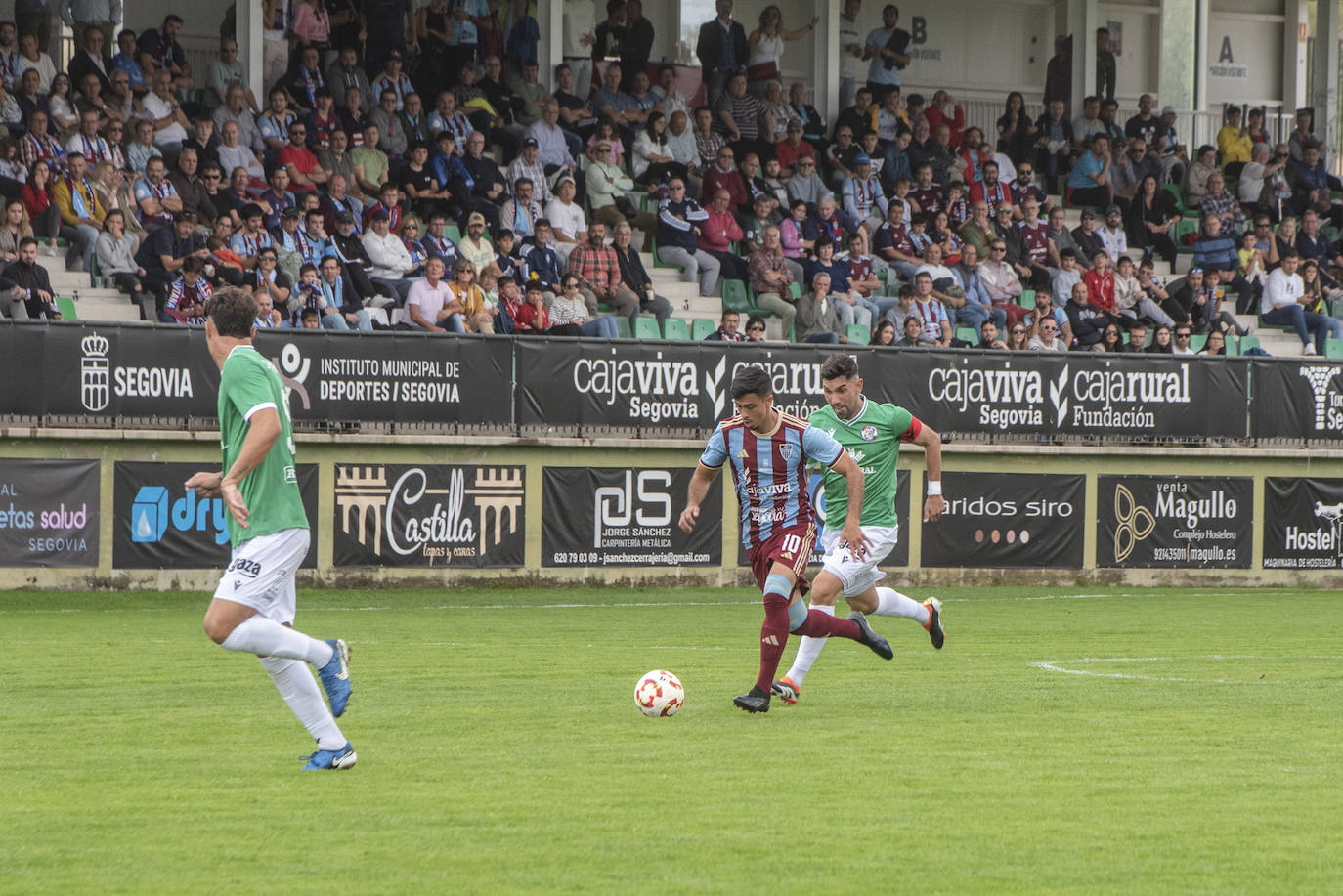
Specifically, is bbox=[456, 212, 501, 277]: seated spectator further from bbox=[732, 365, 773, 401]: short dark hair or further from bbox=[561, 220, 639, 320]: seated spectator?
bbox=[732, 365, 773, 401]: short dark hair

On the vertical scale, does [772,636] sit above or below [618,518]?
above

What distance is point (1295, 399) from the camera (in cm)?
2303

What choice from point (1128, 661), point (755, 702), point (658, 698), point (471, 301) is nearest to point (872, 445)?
point (755, 702)

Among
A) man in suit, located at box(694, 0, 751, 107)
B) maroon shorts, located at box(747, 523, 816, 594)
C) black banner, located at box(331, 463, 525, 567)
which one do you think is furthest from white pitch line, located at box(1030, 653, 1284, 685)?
→ man in suit, located at box(694, 0, 751, 107)

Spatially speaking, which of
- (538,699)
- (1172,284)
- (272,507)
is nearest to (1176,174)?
(1172,284)

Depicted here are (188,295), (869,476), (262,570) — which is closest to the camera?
(262,570)

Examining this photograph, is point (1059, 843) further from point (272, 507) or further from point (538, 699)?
point (538, 699)

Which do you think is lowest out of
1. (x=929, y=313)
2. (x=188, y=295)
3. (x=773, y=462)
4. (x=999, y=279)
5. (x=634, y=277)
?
(x=773, y=462)

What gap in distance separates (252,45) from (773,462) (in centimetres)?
1790

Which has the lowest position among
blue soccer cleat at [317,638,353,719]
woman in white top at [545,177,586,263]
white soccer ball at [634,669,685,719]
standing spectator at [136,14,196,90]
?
white soccer ball at [634,669,685,719]

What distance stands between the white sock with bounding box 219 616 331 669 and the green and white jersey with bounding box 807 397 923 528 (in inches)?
195

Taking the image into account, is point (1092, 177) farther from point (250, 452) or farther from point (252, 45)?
point (250, 452)

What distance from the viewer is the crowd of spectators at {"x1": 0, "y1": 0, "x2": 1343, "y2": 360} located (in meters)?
21.3

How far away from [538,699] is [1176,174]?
24604mm
